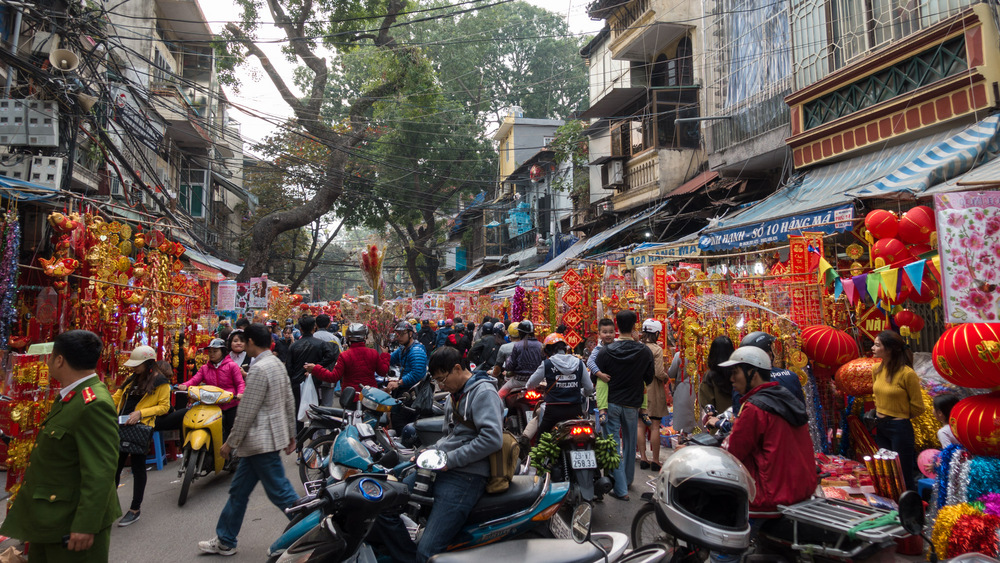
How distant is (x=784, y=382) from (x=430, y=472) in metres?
3.01

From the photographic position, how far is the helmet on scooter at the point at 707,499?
2793 mm

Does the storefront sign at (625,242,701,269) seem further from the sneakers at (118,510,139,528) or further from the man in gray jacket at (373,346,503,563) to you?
the sneakers at (118,510,139,528)

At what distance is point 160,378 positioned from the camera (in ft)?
19.1

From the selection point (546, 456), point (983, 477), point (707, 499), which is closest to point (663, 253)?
point (546, 456)

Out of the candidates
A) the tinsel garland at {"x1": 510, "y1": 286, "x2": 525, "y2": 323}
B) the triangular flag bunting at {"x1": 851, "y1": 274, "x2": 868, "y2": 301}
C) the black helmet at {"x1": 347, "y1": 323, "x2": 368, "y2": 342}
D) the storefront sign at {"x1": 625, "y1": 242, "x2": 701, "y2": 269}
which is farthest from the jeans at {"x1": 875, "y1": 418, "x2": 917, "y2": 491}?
the tinsel garland at {"x1": 510, "y1": 286, "x2": 525, "y2": 323}

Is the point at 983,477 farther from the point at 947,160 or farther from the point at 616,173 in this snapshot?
the point at 616,173

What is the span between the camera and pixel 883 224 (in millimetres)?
5309

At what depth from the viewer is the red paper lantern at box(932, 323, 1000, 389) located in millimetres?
3564

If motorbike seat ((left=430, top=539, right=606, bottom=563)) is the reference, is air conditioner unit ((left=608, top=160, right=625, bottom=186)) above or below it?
above

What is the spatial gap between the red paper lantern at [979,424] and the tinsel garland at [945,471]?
0.11m

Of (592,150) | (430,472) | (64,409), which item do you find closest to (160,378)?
(64,409)

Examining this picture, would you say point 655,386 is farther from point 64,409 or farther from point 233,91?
point 233,91

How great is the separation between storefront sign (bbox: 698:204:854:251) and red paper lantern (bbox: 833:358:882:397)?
6.05 feet

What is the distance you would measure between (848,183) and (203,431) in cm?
881
